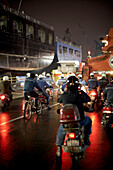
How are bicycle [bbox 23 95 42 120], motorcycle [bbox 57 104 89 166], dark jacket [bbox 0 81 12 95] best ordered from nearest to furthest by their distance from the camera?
1. motorcycle [bbox 57 104 89 166]
2. bicycle [bbox 23 95 42 120]
3. dark jacket [bbox 0 81 12 95]

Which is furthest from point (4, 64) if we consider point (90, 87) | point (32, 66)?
point (90, 87)

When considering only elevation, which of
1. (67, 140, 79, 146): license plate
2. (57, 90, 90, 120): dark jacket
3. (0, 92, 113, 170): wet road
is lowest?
(0, 92, 113, 170): wet road

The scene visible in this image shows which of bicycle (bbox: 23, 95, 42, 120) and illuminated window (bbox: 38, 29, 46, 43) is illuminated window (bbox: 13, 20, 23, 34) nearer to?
illuminated window (bbox: 38, 29, 46, 43)

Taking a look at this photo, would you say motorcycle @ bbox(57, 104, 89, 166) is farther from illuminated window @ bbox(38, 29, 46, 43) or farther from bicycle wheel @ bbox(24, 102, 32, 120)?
illuminated window @ bbox(38, 29, 46, 43)

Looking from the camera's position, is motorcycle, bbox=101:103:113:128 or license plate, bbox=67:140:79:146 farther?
motorcycle, bbox=101:103:113:128

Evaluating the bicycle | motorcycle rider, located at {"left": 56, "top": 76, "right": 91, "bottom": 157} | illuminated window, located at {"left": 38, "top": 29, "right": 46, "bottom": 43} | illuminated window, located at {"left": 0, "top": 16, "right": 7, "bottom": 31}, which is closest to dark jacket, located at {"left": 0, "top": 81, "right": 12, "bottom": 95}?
the bicycle

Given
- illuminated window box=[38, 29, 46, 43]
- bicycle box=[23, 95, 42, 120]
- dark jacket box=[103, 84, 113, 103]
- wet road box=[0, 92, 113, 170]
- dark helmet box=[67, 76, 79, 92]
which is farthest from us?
illuminated window box=[38, 29, 46, 43]

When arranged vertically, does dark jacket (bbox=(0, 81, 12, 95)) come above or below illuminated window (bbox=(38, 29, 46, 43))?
below

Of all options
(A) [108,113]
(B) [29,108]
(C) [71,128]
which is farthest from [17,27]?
(C) [71,128]

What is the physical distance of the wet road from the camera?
437 cm

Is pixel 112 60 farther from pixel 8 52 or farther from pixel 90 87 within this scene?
pixel 8 52

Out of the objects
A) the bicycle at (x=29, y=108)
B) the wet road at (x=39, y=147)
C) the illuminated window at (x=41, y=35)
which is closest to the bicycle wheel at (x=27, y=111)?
the bicycle at (x=29, y=108)

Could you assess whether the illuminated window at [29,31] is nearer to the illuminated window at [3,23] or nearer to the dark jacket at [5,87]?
the illuminated window at [3,23]

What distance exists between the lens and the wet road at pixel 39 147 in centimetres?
437
